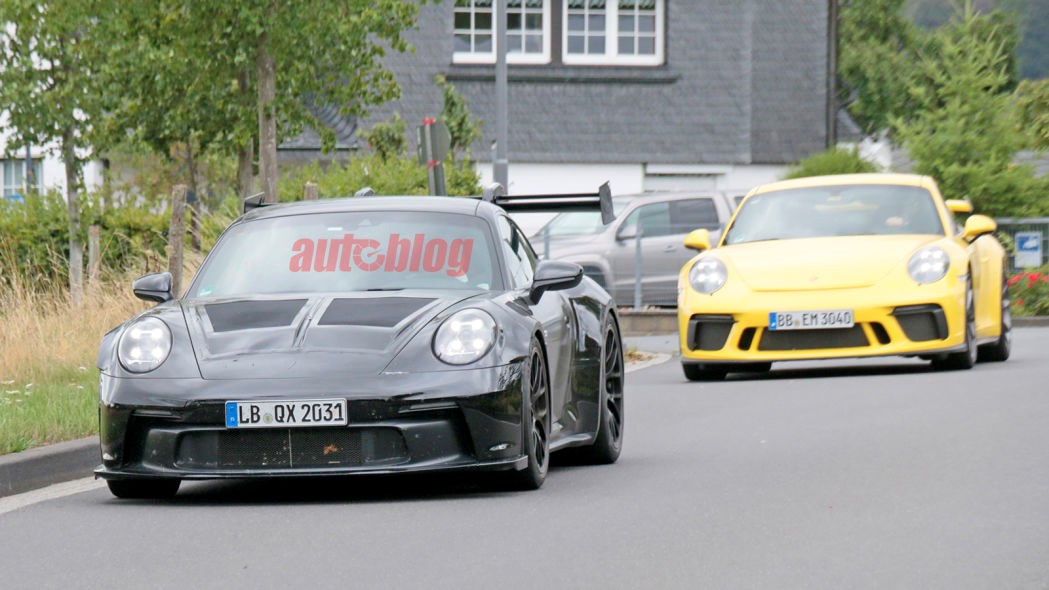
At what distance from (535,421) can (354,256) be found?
3.88 feet

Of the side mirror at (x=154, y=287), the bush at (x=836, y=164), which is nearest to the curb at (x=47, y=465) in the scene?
the side mirror at (x=154, y=287)

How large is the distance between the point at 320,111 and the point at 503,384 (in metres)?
36.9

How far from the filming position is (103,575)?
259 inches

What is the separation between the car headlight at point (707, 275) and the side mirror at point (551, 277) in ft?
18.3

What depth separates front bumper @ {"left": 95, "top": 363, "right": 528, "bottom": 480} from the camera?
8023 millimetres

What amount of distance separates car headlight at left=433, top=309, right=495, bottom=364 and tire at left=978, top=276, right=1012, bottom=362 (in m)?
8.38

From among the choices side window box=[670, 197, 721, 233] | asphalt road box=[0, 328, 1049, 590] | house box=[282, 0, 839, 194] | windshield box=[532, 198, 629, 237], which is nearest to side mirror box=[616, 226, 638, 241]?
Result: windshield box=[532, 198, 629, 237]

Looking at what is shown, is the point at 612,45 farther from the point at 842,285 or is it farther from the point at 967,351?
the point at 842,285

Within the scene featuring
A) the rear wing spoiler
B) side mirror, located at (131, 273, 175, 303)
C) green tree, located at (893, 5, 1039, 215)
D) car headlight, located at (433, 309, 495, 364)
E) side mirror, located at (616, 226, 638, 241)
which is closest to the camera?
car headlight, located at (433, 309, 495, 364)

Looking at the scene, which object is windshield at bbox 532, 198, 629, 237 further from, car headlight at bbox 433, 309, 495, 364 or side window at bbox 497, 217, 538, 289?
car headlight at bbox 433, 309, 495, 364

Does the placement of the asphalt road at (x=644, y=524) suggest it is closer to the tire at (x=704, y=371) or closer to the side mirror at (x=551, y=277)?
the side mirror at (x=551, y=277)

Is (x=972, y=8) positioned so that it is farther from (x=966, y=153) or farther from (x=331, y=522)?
(x=331, y=522)

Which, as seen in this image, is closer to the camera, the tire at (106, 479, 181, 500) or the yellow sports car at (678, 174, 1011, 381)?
the tire at (106, 479, 181, 500)

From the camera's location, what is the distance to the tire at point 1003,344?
1592 cm
